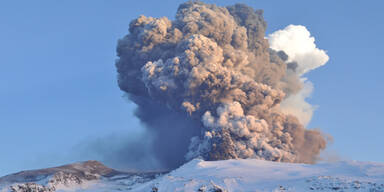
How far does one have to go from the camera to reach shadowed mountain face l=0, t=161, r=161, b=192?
26528 mm

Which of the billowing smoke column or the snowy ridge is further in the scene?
the billowing smoke column

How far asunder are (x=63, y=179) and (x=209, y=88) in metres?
26.0

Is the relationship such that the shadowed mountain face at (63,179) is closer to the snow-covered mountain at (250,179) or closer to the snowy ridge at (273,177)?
the snow-covered mountain at (250,179)

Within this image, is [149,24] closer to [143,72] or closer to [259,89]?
[143,72]

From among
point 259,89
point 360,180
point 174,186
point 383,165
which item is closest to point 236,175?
point 174,186

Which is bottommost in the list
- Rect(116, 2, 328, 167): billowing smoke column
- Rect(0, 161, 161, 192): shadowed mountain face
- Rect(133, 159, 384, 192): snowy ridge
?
Rect(133, 159, 384, 192): snowy ridge

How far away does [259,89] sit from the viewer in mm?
54250

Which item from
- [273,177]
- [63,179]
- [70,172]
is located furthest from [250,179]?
[70,172]

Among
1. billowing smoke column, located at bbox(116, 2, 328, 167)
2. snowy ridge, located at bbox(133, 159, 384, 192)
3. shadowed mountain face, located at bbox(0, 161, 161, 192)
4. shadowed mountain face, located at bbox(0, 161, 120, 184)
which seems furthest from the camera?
billowing smoke column, located at bbox(116, 2, 328, 167)

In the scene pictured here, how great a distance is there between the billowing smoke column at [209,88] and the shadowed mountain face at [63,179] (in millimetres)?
13654

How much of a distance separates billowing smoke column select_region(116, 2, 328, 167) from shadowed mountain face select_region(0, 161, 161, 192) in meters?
13.7

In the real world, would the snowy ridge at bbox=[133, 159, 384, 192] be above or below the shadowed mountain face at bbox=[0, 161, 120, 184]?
below

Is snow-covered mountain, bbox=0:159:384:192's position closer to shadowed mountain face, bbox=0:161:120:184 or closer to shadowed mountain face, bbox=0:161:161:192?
shadowed mountain face, bbox=0:161:161:192

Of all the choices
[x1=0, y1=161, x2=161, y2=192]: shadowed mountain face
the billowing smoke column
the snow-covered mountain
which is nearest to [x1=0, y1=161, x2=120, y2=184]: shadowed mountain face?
[x1=0, y1=161, x2=161, y2=192]: shadowed mountain face
